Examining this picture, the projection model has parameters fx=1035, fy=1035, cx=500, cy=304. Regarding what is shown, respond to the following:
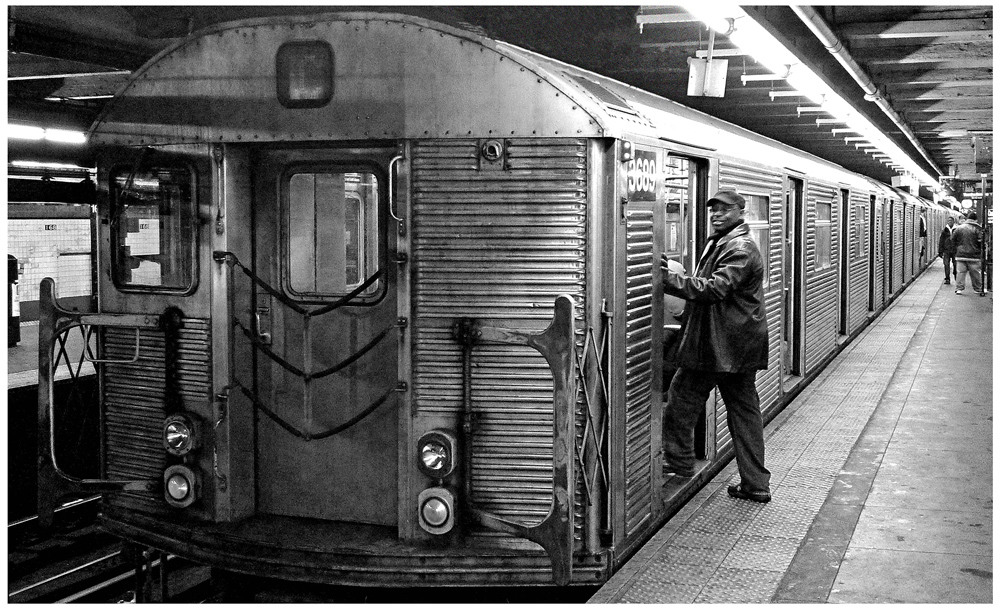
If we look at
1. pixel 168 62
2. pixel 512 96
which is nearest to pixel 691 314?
pixel 512 96

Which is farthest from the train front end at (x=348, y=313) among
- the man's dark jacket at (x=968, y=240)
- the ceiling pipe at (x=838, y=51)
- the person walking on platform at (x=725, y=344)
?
the man's dark jacket at (x=968, y=240)

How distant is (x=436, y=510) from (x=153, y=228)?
1.98 metres

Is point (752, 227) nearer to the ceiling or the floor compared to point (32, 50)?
nearer to the floor

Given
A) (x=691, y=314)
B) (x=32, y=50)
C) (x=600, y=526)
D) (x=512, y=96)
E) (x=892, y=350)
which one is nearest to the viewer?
(x=512, y=96)

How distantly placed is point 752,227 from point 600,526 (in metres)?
3.33

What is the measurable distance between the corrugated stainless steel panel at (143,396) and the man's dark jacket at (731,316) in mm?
2628

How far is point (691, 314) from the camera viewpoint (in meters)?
5.97

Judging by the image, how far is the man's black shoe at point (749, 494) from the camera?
20.0 feet

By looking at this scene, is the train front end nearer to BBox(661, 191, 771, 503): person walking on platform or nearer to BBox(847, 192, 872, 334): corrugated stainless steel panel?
BBox(661, 191, 771, 503): person walking on platform

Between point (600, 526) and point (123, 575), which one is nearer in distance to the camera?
point (600, 526)

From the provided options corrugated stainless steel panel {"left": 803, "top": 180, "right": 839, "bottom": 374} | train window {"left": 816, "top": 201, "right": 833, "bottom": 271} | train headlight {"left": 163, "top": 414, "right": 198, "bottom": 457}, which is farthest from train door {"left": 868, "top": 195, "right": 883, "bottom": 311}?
train headlight {"left": 163, "top": 414, "right": 198, "bottom": 457}

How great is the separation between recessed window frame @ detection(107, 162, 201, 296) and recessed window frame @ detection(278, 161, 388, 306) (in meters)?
0.40

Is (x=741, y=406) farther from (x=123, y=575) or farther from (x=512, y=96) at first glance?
(x=123, y=575)

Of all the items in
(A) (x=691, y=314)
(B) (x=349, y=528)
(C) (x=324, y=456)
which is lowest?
(B) (x=349, y=528)
